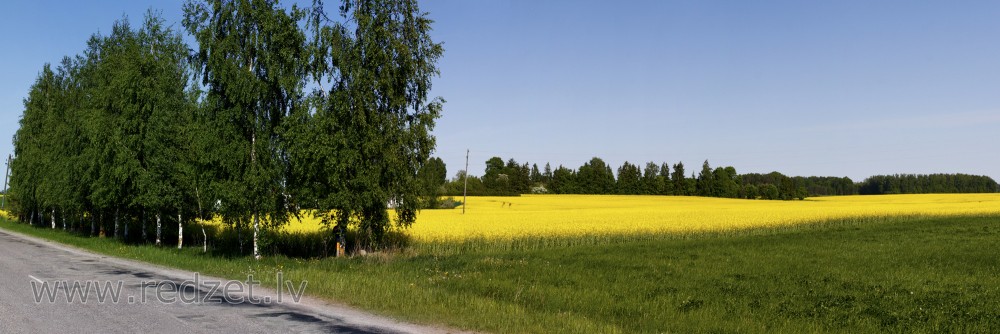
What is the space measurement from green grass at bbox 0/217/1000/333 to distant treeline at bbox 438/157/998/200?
3188 inches

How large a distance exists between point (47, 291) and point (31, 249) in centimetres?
→ 1693

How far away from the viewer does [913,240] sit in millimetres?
30875

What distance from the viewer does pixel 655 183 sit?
132 m

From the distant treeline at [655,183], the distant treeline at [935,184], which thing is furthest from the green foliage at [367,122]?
the distant treeline at [935,184]

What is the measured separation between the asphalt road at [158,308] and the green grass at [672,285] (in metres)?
1.23

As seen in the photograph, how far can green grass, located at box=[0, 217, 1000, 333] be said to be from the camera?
11.8m

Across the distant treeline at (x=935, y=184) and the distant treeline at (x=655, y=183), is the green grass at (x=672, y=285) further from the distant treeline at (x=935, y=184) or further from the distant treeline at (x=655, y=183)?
the distant treeline at (x=935, y=184)

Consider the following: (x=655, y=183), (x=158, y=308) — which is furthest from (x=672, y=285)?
(x=655, y=183)

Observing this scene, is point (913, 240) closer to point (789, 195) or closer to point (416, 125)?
point (416, 125)

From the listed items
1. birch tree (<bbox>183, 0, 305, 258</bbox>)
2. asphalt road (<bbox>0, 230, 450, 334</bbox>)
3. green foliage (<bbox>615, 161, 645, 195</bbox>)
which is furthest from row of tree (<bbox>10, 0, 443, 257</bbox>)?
green foliage (<bbox>615, 161, 645, 195</bbox>)

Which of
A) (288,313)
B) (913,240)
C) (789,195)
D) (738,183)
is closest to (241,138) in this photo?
(288,313)

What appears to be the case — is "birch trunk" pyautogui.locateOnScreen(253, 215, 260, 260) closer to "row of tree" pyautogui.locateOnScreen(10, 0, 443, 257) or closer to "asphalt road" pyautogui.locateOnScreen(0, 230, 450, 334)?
"row of tree" pyautogui.locateOnScreen(10, 0, 443, 257)

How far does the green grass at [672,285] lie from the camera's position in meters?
11.8

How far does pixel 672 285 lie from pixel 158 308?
41.8 feet
